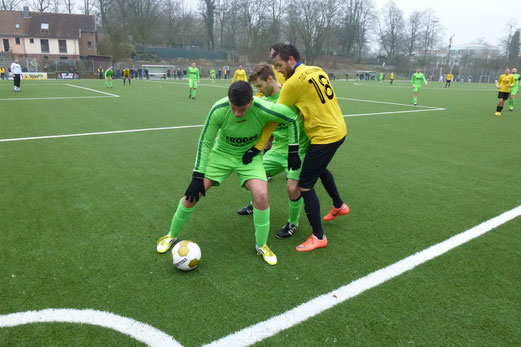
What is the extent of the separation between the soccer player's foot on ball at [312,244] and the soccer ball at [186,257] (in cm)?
113

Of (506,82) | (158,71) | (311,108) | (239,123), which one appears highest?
(158,71)

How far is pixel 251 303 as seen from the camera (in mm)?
2869

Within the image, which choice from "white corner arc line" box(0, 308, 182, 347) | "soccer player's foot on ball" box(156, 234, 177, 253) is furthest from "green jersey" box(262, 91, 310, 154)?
"white corner arc line" box(0, 308, 182, 347)

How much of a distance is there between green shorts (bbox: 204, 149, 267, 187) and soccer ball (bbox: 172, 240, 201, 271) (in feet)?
2.36

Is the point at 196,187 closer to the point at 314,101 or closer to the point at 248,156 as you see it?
the point at 248,156

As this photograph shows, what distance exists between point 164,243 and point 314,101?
2.17 m

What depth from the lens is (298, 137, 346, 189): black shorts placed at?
3.46 m

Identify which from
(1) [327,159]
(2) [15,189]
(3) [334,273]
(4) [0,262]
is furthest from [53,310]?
(2) [15,189]

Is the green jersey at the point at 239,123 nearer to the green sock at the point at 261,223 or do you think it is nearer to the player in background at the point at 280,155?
the player in background at the point at 280,155

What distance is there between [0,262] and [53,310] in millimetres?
1099

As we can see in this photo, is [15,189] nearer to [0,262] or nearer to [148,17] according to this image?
[0,262]

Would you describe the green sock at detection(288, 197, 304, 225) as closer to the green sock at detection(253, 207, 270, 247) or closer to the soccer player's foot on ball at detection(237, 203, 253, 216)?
the green sock at detection(253, 207, 270, 247)

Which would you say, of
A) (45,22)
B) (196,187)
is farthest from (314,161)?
(45,22)

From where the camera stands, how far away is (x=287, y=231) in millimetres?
4152
